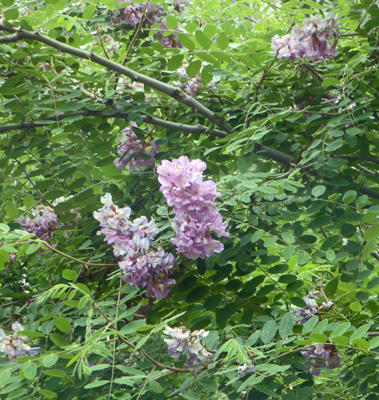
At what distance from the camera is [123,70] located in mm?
1768

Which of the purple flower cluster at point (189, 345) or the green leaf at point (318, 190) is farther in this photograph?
the green leaf at point (318, 190)

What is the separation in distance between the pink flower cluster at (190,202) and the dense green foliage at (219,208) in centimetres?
7

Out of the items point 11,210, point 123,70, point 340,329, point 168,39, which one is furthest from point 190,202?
point 168,39

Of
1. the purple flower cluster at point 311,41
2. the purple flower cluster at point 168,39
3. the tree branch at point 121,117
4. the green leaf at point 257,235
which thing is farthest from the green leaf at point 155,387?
the purple flower cluster at point 168,39

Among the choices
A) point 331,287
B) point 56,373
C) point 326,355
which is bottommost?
point 326,355

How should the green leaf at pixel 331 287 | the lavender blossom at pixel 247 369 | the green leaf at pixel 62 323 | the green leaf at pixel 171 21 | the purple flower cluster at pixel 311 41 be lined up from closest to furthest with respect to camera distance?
the lavender blossom at pixel 247 369 → the green leaf at pixel 62 323 → the green leaf at pixel 331 287 → the purple flower cluster at pixel 311 41 → the green leaf at pixel 171 21

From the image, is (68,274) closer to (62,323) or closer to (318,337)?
(62,323)

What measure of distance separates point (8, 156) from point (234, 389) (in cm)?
106

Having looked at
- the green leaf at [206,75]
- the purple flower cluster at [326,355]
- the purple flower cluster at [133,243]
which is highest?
the green leaf at [206,75]

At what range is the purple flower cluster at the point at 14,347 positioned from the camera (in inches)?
58.7

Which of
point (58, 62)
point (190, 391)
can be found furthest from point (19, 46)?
point (190, 391)

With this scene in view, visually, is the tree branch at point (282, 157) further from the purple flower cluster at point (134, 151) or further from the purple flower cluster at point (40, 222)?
the purple flower cluster at point (40, 222)

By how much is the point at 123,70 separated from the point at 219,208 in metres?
0.57

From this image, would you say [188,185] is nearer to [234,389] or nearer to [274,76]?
[234,389]
